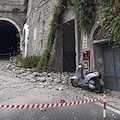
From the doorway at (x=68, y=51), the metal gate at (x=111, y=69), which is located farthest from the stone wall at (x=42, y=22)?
the metal gate at (x=111, y=69)

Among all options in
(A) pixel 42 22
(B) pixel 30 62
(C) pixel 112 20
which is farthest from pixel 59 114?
(A) pixel 42 22

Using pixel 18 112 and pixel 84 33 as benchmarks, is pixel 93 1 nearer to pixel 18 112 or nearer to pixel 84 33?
pixel 84 33

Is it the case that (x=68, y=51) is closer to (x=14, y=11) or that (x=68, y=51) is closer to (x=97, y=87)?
(x=97, y=87)

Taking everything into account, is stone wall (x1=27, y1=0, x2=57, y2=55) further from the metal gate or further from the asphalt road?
the asphalt road

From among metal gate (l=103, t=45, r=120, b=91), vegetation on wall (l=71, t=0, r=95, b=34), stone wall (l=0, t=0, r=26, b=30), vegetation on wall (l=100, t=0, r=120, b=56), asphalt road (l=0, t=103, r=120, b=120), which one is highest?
stone wall (l=0, t=0, r=26, b=30)

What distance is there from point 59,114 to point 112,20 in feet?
11.3

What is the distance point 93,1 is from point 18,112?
205 inches

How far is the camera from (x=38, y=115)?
8.56 feet

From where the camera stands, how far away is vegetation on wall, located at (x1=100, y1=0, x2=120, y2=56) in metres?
3.70

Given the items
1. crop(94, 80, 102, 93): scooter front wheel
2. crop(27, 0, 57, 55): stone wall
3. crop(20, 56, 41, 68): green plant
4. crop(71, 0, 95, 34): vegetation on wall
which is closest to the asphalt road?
crop(94, 80, 102, 93): scooter front wheel

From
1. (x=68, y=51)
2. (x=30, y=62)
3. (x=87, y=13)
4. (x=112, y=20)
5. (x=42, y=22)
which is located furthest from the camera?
(x=42, y=22)

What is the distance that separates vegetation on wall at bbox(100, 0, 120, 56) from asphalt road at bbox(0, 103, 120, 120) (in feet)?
7.40

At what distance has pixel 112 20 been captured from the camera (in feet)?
12.9

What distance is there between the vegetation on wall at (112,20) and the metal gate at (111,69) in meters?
0.69
